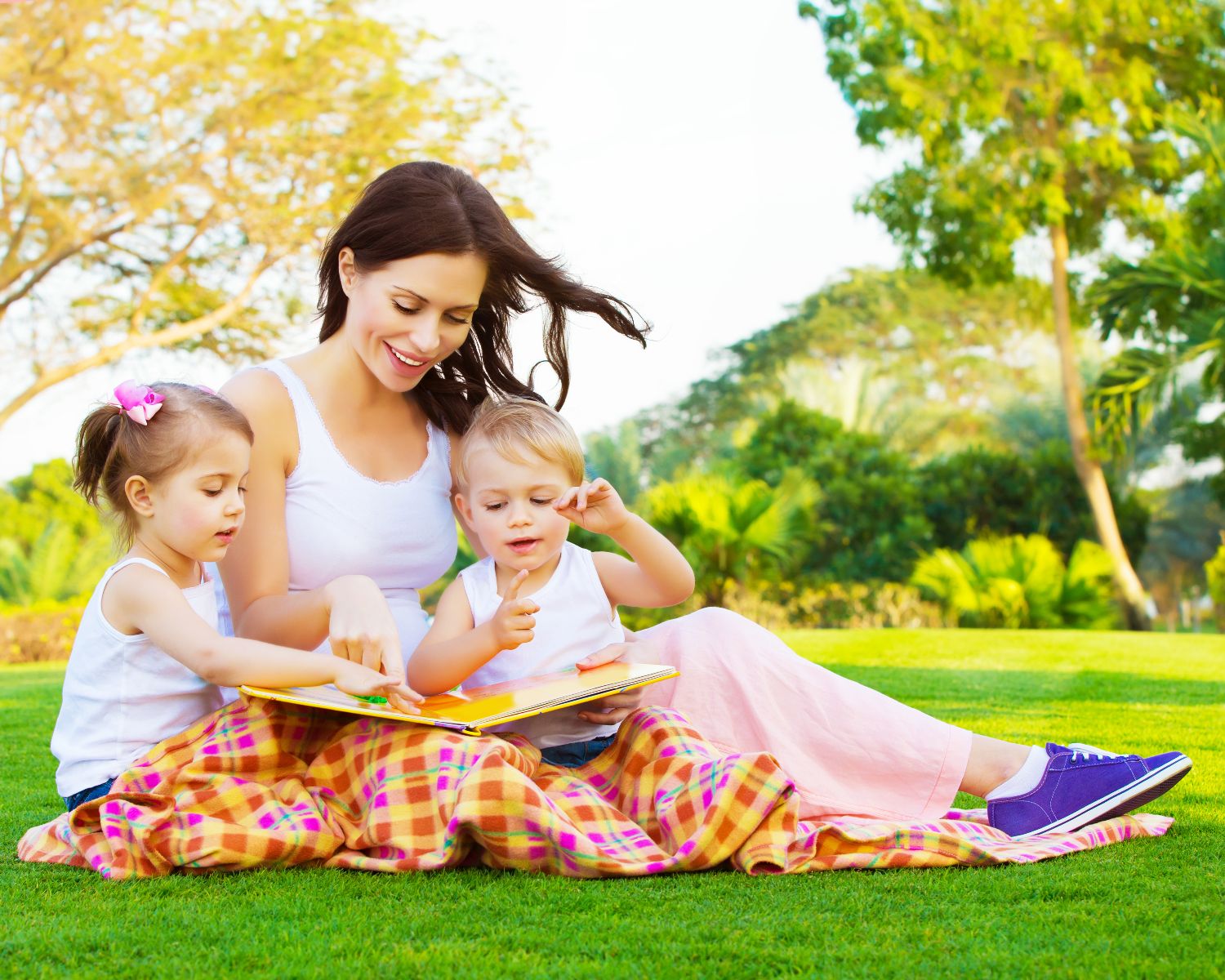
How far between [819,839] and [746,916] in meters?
0.46

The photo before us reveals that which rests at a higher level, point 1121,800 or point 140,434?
point 140,434

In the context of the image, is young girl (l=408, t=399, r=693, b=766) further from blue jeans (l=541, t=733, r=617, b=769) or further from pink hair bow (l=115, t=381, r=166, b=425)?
pink hair bow (l=115, t=381, r=166, b=425)

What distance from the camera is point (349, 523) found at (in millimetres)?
3064

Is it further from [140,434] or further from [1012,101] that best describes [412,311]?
[1012,101]

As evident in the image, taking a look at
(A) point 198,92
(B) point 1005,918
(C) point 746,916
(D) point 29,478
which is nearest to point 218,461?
(C) point 746,916

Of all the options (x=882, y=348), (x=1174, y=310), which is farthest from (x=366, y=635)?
(x=882, y=348)

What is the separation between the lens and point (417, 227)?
2.99 meters

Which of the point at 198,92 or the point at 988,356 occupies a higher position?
the point at 198,92

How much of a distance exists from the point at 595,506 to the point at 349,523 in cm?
69

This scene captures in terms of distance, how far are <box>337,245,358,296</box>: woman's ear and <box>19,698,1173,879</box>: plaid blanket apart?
109cm

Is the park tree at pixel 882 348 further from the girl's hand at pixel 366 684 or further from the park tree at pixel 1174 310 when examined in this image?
the girl's hand at pixel 366 684

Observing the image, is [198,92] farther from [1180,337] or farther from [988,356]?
[988,356]

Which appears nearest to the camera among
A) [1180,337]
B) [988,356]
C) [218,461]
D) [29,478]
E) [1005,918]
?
[1005,918]

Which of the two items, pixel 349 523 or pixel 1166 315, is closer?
pixel 349 523
